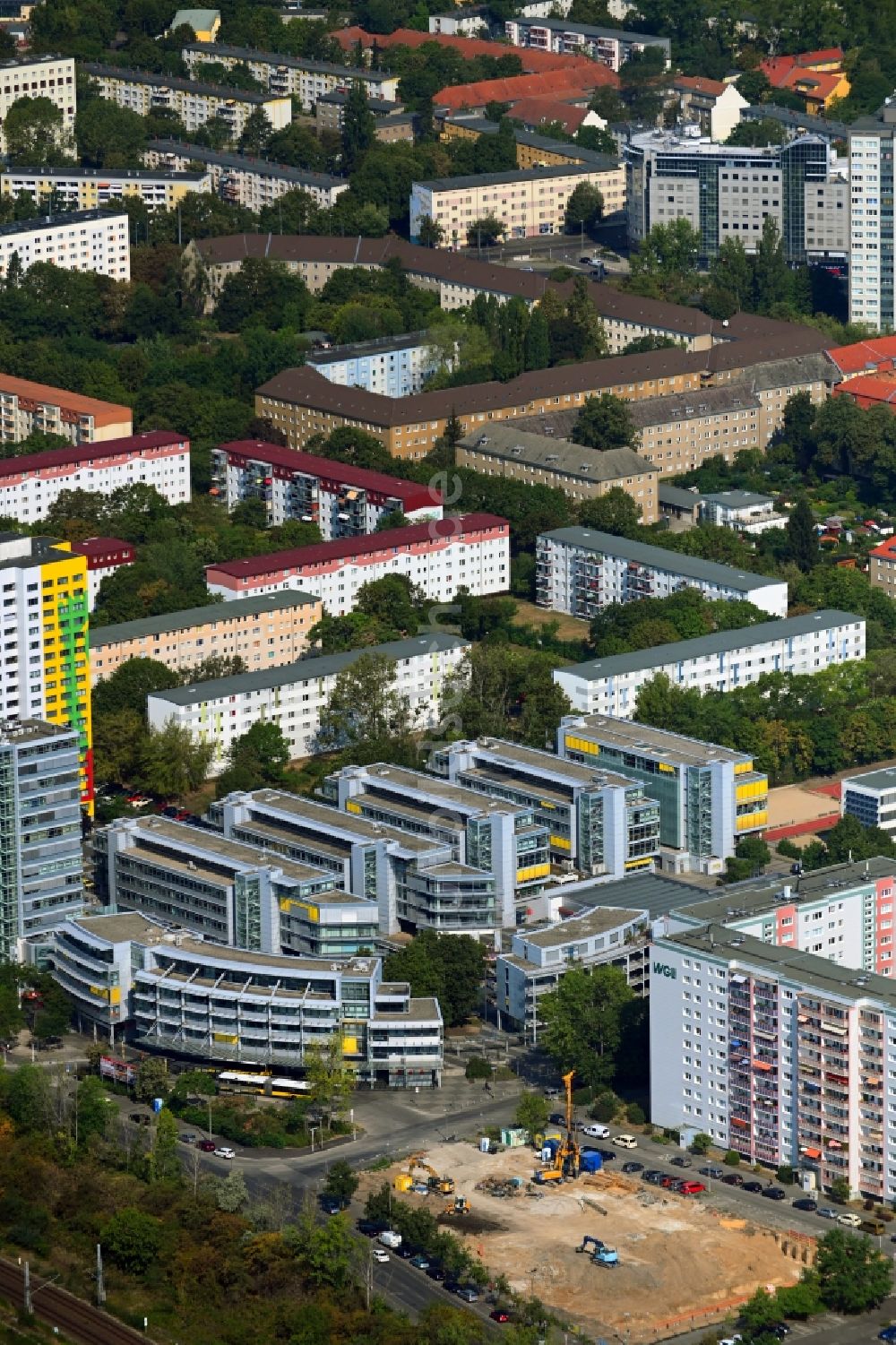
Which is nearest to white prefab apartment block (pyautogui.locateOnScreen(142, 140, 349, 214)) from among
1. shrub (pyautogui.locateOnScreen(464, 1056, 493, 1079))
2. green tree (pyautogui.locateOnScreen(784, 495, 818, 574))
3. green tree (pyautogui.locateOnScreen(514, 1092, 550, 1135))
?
green tree (pyautogui.locateOnScreen(784, 495, 818, 574))

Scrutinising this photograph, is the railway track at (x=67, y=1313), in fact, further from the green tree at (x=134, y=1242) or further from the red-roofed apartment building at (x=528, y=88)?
the red-roofed apartment building at (x=528, y=88)

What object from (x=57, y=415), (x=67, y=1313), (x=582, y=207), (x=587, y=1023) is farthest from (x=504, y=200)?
(x=67, y=1313)

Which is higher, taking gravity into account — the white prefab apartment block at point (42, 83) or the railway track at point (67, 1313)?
the white prefab apartment block at point (42, 83)

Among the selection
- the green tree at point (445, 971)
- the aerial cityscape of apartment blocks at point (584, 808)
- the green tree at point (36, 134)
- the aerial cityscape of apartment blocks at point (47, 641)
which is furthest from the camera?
the green tree at point (36, 134)

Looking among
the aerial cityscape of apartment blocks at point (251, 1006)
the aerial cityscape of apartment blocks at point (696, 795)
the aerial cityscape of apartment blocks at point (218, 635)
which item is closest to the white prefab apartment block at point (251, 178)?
the aerial cityscape of apartment blocks at point (218, 635)

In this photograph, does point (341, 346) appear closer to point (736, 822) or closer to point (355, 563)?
point (355, 563)

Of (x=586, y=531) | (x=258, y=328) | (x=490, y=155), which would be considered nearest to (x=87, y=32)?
(x=490, y=155)
